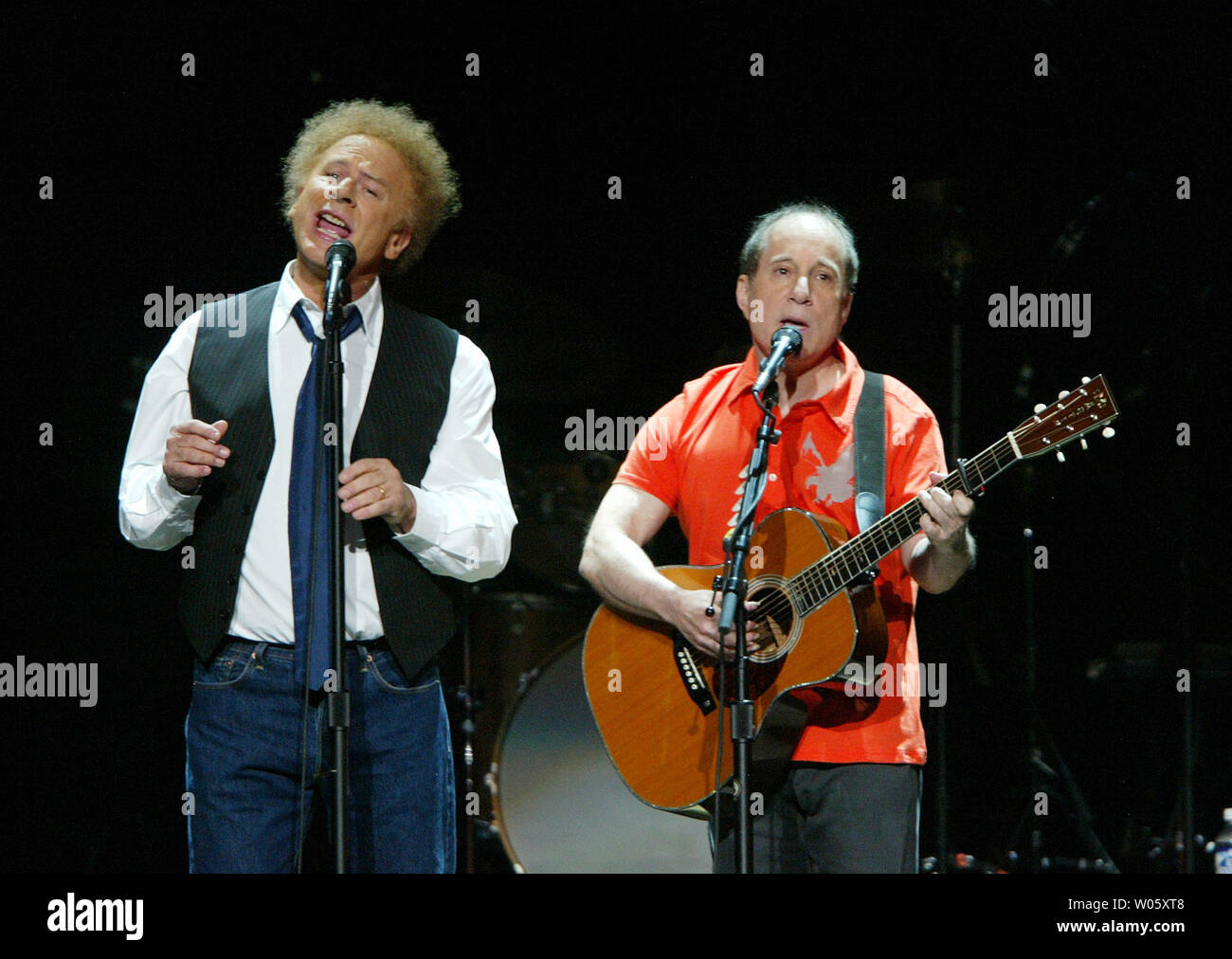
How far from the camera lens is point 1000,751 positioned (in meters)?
4.74

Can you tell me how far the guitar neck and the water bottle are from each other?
1687mm

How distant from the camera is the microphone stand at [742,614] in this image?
2949 mm

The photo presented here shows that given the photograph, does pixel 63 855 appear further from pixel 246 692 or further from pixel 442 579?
pixel 442 579

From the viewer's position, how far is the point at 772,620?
3.38m

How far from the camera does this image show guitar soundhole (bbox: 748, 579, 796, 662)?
3342 mm

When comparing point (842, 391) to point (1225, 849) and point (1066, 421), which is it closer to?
point (1066, 421)

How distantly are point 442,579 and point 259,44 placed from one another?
6.10ft

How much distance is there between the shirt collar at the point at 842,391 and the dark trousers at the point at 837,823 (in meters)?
0.85
